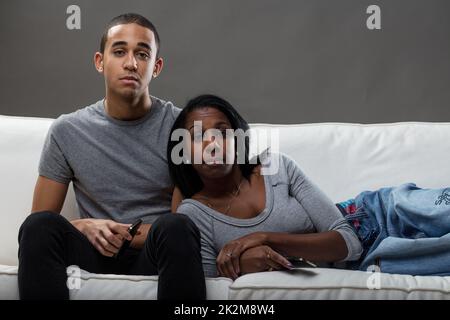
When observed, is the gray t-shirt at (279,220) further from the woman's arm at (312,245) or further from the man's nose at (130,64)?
the man's nose at (130,64)

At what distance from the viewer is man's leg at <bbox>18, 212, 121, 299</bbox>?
1339 millimetres

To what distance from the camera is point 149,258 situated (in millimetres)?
1438

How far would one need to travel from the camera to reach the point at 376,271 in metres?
1.54

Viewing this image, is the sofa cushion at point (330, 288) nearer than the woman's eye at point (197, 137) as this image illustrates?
Yes

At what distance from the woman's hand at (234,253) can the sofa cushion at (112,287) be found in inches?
2.0

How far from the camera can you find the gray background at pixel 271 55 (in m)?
2.52

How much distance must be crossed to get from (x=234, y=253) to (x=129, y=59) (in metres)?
0.61

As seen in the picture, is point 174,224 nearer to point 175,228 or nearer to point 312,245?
point 175,228

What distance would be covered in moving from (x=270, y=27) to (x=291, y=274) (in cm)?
136

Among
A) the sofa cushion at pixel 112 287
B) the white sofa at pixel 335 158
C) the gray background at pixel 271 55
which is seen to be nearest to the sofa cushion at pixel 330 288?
the sofa cushion at pixel 112 287


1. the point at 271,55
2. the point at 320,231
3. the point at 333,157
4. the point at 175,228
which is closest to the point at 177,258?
the point at 175,228

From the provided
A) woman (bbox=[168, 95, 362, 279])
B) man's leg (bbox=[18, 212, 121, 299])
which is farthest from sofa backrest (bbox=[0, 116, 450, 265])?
man's leg (bbox=[18, 212, 121, 299])
